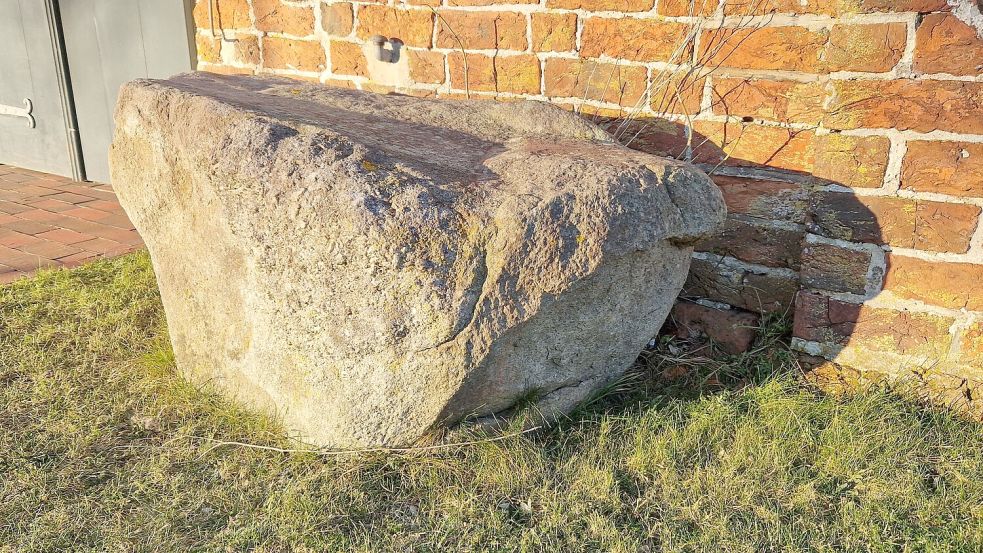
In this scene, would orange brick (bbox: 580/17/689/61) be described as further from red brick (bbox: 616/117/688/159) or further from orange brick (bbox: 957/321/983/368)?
orange brick (bbox: 957/321/983/368)

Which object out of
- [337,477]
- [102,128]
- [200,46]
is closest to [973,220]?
[337,477]

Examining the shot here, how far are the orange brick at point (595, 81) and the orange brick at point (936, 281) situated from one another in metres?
0.94

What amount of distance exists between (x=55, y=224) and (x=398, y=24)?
2353 mm

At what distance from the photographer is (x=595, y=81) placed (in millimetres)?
2510

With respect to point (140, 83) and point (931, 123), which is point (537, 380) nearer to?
point (931, 123)

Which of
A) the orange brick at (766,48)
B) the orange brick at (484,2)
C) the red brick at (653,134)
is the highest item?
the orange brick at (484,2)

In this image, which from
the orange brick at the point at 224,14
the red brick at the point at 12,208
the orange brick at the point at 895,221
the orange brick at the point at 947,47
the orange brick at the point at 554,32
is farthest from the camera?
the red brick at the point at 12,208

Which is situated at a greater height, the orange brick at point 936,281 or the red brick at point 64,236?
the orange brick at point 936,281

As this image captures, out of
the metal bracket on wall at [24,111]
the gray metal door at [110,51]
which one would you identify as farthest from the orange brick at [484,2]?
the metal bracket on wall at [24,111]

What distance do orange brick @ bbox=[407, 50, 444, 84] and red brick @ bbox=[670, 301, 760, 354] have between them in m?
1.24

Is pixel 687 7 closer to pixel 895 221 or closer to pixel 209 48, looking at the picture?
pixel 895 221

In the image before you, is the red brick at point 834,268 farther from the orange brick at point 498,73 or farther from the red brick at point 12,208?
the red brick at point 12,208

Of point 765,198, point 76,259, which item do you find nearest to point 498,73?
point 765,198

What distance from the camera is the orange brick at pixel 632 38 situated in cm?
234
